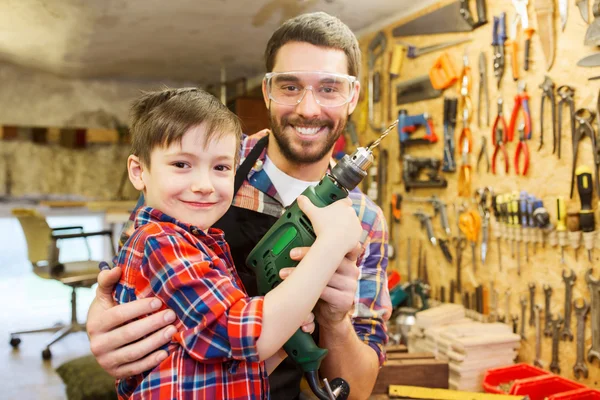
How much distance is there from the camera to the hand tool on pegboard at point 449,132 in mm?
3236

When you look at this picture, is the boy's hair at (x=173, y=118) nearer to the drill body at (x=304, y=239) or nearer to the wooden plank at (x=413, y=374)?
the drill body at (x=304, y=239)

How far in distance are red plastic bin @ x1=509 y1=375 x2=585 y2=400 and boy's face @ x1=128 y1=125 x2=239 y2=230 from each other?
1.97 metres

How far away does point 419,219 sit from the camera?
3625 mm

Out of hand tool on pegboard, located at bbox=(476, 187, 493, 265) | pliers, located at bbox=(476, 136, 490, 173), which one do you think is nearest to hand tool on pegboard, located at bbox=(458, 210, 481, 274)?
hand tool on pegboard, located at bbox=(476, 187, 493, 265)

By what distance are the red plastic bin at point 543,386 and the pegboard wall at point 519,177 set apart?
13 cm

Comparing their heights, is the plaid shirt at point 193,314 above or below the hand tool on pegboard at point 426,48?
below

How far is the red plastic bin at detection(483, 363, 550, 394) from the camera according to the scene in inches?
101

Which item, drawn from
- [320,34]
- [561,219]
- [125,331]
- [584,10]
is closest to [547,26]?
[584,10]

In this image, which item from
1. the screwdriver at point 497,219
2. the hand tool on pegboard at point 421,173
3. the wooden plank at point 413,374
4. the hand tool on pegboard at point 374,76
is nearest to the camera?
the wooden plank at point 413,374

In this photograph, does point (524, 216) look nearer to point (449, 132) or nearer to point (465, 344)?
point (465, 344)

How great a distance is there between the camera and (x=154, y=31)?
4637mm

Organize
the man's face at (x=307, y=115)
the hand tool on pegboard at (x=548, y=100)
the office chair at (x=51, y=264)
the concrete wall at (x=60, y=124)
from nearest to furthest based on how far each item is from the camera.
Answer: the man's face at (x=307, y=115), the hand tool on pegboard at (x=548, y=100), the office chair at (x=51, y=264), the concrete wall at (x=60, y=124)

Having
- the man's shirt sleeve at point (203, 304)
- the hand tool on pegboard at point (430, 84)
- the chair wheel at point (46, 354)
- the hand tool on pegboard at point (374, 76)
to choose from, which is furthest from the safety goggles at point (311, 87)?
the chair wheel at point (46, 354)

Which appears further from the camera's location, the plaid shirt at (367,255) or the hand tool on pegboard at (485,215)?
the hand tool on pegboard at (485,215)
